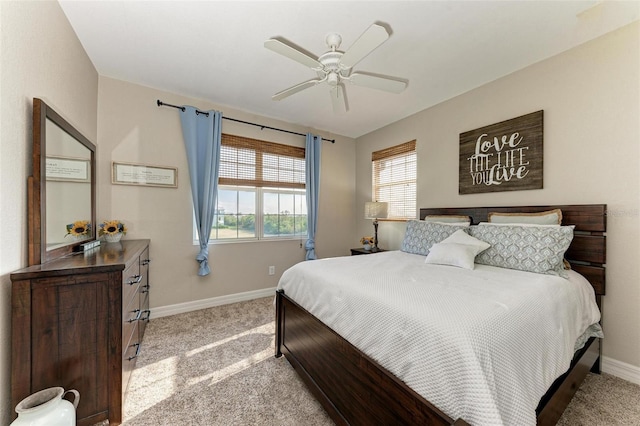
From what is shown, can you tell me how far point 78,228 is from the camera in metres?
1.91

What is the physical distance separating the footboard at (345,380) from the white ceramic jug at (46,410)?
3.96 ft

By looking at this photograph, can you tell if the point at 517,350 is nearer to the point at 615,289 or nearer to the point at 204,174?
the point at 615,289

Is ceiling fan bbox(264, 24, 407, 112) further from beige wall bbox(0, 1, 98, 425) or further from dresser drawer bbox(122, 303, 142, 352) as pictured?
dresser drawer bbox(122, 303, 142, 352)

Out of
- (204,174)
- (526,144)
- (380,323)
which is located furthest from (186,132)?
(526,144)

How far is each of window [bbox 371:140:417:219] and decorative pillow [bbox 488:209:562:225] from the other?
3.74 feet

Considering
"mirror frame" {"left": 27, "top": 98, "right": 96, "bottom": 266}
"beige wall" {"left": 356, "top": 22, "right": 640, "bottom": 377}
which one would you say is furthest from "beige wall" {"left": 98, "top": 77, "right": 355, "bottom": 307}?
"beige wall" {"left": 356, "top": 22, "right": 640, "bottom": 377}

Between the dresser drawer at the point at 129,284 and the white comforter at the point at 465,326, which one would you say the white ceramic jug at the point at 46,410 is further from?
the white comforter at the point at 465,326

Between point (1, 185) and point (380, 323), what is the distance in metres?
1.91

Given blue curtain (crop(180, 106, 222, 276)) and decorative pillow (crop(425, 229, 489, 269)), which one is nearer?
decorative pillow (crop(425, 229, 489, 269))

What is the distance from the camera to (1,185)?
3.91ft

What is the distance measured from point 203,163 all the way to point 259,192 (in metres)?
0.83

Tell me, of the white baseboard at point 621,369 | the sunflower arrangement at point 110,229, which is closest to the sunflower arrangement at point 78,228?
the sunflower arrangement at point 110,229

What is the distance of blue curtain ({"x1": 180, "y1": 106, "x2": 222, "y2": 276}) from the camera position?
9.94 feet

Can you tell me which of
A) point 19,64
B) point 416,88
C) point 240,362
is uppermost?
point 416,88
